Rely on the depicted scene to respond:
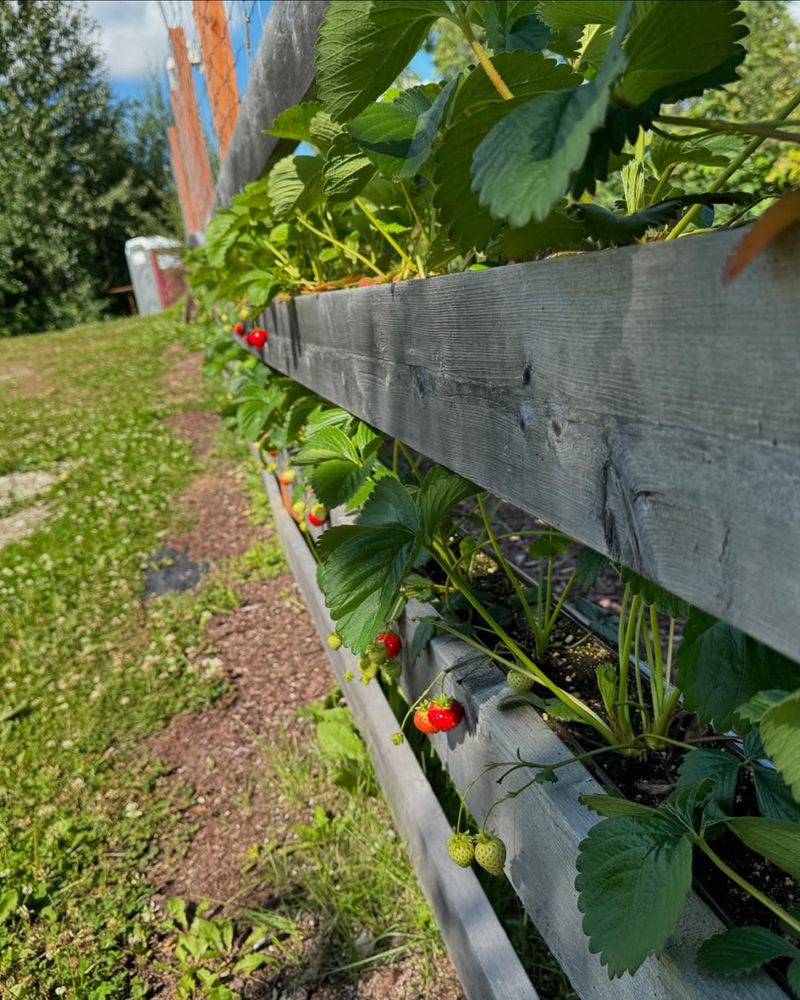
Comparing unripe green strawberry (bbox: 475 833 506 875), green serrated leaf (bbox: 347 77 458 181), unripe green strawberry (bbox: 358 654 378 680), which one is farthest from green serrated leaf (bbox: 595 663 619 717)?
green serrated leaf (bbox: 347 77 458 181)

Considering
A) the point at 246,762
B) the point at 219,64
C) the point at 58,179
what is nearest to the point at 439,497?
the point at 246,762

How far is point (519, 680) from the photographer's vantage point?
1.21 m

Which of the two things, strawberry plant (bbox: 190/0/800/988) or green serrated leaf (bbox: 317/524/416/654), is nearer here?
strawberry plant (bbox: 190/0/800/988)

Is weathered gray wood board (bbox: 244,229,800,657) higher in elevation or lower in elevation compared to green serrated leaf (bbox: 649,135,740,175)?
lower

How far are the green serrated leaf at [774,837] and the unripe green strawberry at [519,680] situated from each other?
0.52 meters

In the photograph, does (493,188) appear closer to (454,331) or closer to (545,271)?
(545,271)

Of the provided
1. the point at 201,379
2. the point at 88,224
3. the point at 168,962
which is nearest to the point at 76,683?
the point at 168,962

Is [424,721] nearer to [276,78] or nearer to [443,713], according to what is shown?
[443,713]

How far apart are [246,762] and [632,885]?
1798mm

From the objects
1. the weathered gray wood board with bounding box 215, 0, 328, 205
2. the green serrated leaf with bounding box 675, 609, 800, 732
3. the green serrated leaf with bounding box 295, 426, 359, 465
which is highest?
the weathered gray wood board with bounding box 215, 0, 328, 205

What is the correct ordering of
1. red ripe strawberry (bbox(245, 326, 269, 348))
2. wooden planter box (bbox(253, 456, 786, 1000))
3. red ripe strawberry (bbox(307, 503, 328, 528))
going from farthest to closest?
red ripe strawberry (bbox(245, 326, 269, 348)) → red ripe strawberry (bbox(307, 503, 328, 528)) → wooden planter box (bbox(253, 456, 786, 1000))

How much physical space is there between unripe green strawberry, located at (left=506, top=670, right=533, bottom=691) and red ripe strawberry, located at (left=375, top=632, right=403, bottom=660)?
0.37 meters

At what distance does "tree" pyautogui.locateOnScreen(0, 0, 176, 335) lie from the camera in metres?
19.7

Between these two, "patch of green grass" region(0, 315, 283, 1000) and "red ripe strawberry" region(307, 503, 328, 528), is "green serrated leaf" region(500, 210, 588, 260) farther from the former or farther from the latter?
"patch of green grass" region(0, 315, 283, 1000)
